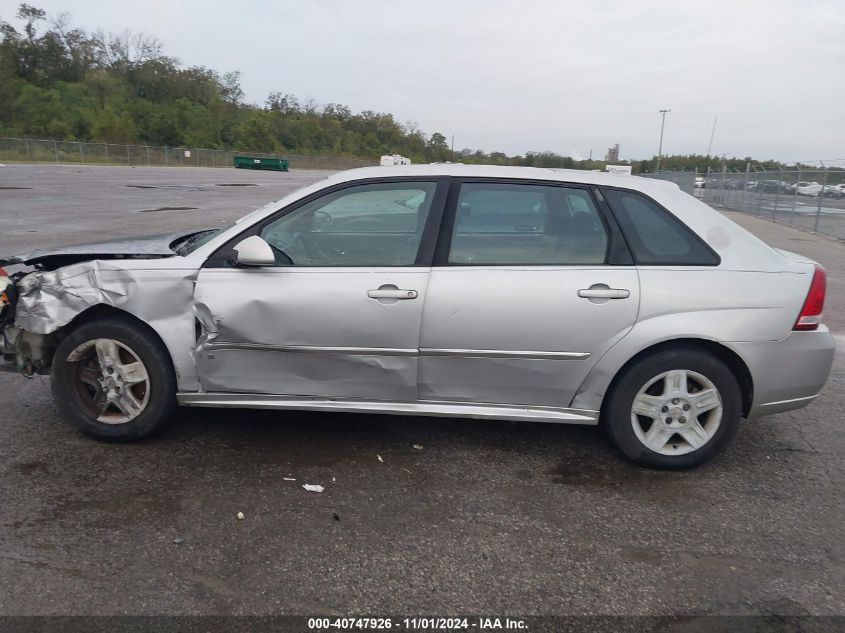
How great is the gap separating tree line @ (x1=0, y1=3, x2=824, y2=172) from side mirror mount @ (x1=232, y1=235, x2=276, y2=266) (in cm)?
5972

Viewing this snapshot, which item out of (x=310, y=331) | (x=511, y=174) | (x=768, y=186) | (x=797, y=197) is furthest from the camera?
(x=768, y=186)

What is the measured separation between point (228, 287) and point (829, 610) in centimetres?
310

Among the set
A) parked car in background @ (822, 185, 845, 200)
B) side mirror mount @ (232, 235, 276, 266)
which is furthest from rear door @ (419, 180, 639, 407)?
parked car in background @ (822, 185, 845, 200)

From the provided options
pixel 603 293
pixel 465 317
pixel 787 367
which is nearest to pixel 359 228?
pixel 465 317

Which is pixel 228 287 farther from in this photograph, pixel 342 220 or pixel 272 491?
pixel 272 491

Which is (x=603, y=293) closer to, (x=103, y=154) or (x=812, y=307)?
(x=812, y=307)

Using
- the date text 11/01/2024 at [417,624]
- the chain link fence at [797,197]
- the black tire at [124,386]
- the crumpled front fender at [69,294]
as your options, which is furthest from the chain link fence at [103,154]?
the date text 11/01/2024 at [417,624]

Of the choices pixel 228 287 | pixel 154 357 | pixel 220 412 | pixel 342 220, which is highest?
pixel 342 220

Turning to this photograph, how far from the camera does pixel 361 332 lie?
350 cm

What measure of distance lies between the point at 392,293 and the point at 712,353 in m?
1.75

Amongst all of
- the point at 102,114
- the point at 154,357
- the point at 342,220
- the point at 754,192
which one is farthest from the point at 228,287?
the point at 102,114

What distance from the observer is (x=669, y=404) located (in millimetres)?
3525

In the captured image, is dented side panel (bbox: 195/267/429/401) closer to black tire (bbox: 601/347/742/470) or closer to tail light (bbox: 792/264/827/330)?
black tire (bbox: 601/347/742/470)

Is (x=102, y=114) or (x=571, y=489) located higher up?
(x=102, y=114)
